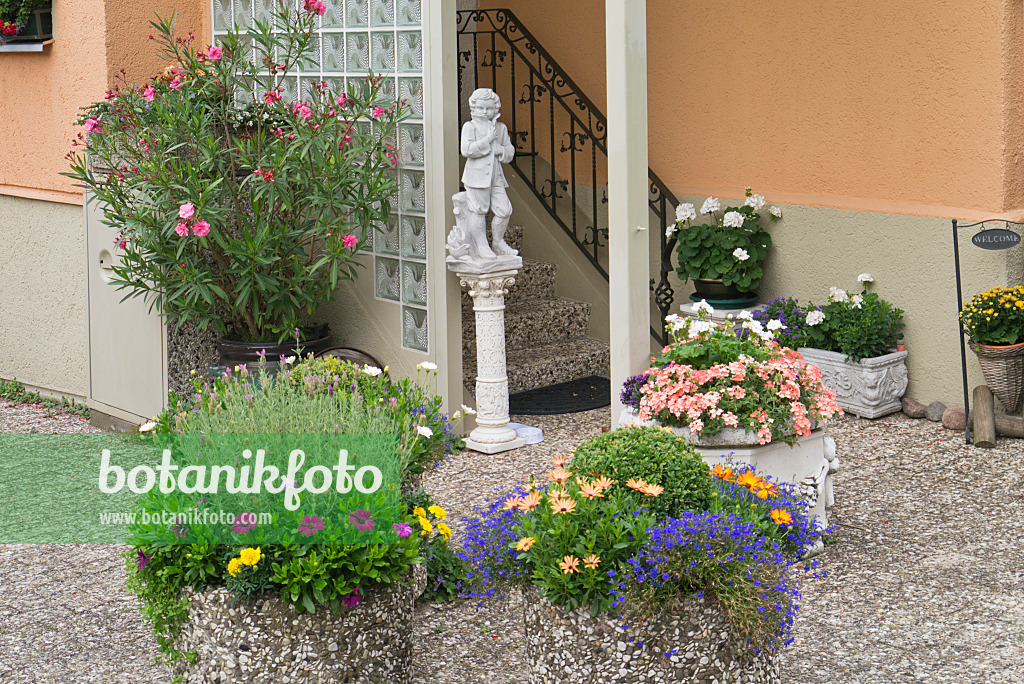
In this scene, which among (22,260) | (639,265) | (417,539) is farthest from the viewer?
(22,260)

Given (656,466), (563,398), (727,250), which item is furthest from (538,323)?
(656,466)

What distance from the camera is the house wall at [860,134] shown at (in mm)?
6500

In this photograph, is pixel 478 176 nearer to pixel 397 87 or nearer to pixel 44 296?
pixel 397 87

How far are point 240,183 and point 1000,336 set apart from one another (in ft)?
13.6

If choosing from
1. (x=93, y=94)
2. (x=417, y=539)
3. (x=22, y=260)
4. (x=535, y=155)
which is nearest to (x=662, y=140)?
(x=535, y=155)

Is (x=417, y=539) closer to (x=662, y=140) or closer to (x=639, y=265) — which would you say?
(x=639, y=265)

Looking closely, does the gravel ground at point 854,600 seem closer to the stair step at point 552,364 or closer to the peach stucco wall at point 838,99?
the stair step at point 552,364

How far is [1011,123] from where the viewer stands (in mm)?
6418

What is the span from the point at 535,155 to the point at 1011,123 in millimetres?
3399

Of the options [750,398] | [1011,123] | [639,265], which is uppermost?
[1011,123]

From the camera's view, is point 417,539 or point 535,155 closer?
point 417,539

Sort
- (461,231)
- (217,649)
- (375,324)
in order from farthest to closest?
(375,324) < (461,231) < (217,649)

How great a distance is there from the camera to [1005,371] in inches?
250

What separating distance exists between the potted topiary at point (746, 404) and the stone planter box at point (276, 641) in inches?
66.7
